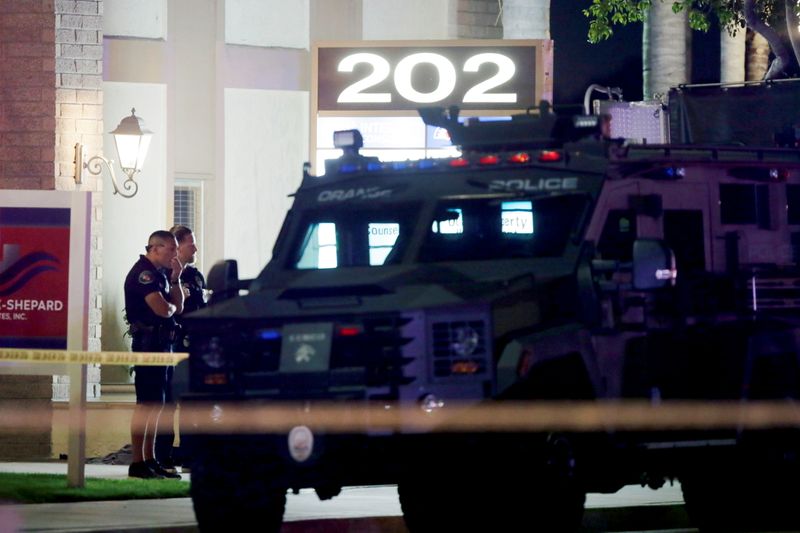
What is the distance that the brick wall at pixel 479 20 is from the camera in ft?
80.6

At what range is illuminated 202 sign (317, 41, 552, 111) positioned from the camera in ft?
74.0

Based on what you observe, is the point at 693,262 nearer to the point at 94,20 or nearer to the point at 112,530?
the point at 112,530

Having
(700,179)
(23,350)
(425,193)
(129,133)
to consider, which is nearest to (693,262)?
(700,179)

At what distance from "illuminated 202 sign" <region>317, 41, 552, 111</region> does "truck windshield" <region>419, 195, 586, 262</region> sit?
32.6 feet

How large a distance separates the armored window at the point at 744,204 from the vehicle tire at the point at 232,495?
3293 mm

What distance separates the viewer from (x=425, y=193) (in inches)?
501

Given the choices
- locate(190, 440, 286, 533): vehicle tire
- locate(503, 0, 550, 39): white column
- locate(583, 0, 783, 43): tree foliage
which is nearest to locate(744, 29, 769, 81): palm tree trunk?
locate(583, 0, 783, 43): tree foliage

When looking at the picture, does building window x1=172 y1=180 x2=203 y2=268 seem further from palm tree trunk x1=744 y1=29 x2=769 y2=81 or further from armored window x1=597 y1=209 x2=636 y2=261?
armored window x1=597 y1=209 x2=636 y2=261

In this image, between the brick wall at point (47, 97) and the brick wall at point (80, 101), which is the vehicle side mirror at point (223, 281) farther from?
the brick wall at point (80, 101)

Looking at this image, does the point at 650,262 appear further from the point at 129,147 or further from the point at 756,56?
the point at 756,56

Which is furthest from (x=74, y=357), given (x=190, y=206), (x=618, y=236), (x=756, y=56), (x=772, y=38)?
(x=756, y=56)

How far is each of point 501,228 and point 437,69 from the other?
10.2m

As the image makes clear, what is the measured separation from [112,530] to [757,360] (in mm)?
4005

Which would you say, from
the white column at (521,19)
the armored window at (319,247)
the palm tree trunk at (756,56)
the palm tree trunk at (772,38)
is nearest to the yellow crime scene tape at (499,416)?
the armored window at (319,247)
